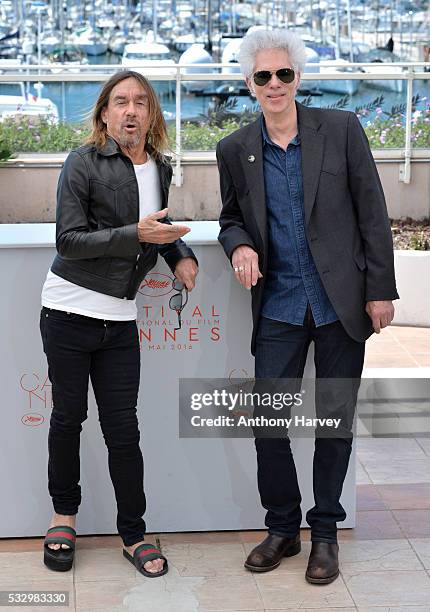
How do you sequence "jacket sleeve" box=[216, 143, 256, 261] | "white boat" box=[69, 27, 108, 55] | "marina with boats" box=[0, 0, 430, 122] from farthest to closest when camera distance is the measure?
"white boat" box=[69, 27, 108, 55] < "marina with boats" box=[0, 0, 430, 122] < "jacket sleeve" box=[216, 143, 256, 261]

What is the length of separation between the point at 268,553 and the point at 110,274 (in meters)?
1.11

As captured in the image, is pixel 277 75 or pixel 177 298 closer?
pixel 277 75

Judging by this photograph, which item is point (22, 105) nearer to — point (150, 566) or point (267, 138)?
point (267, 138)

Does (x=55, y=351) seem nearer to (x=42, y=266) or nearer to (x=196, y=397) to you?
(x=42, y=266)

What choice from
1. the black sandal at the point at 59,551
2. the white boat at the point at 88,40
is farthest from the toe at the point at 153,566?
the white boat at the point at 88,40

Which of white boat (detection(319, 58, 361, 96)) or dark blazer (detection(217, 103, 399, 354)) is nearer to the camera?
dark blazer (detection(217, 103, 399, 354))

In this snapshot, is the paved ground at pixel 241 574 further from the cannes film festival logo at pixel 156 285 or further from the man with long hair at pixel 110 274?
the cannes film festival logo at pixel 156 285

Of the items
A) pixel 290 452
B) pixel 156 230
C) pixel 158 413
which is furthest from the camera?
pixel 158 413

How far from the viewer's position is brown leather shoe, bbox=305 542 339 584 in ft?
11.6

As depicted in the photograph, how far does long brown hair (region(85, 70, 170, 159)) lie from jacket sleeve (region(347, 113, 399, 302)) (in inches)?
24.0

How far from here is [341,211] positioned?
3.38m


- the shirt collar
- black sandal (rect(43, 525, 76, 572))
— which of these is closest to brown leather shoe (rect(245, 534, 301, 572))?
black sandal (rect(43, 525, 76, 572))

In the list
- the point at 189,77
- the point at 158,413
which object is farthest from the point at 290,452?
the point at 189,77

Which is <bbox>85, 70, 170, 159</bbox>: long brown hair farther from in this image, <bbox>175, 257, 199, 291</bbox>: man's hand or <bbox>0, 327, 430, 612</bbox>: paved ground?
<bbox>0, 327, 430, 612</bbox>: paved ground
